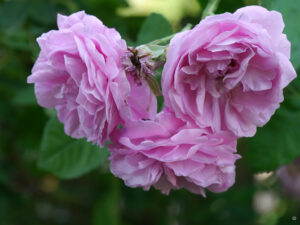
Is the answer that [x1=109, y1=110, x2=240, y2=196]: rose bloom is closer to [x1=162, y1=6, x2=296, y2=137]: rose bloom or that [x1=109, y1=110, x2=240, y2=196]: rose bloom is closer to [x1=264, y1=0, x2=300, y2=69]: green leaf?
[x1=162, y1=6, x2=296, y2=137]: rose bloom

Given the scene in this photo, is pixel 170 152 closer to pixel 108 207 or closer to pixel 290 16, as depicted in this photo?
pixel 290 16

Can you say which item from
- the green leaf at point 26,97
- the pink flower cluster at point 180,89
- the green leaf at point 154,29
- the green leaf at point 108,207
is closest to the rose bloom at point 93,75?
the pink flower cluster at point 180,89

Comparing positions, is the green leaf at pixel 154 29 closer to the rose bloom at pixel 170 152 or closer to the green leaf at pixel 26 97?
the rose bloom at pixel 170 152

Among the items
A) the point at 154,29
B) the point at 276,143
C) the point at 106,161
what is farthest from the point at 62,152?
the point at 106,161

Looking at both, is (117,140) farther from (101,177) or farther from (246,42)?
(101,177)

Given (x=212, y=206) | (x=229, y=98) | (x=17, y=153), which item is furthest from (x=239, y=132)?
(x=17, y=153)

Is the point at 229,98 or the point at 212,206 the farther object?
the point at 212,206

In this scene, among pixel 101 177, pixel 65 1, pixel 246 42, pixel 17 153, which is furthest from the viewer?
pixel 17 153
